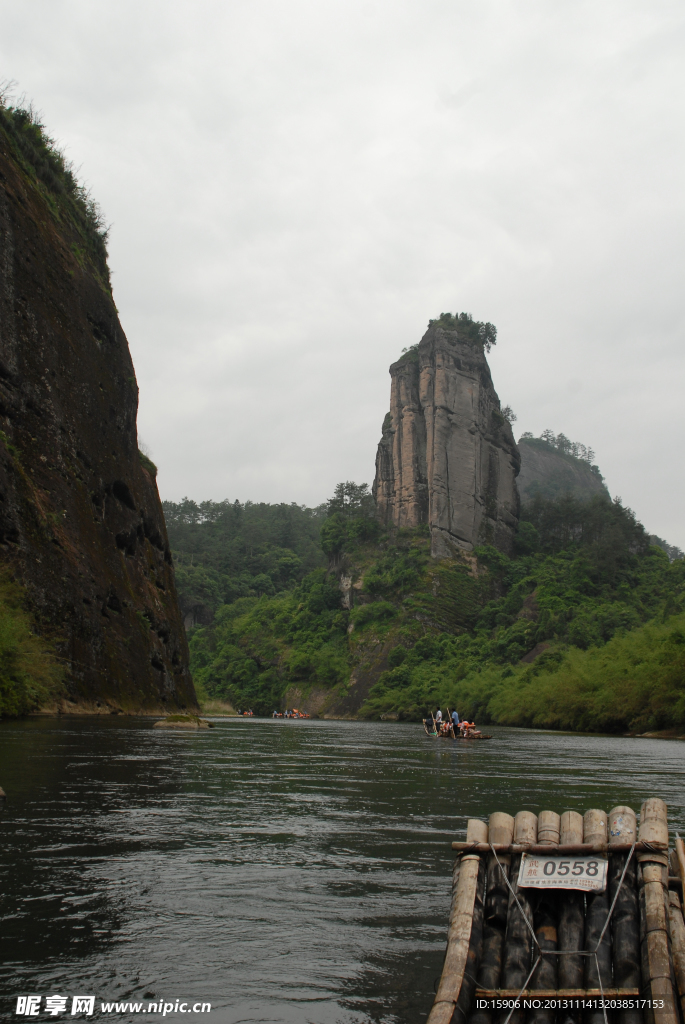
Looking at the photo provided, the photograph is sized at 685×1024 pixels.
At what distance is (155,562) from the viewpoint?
44531 millimetres

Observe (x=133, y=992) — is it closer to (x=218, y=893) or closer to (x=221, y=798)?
(x=218, y=893)

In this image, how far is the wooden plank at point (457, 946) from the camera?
13.1 feet

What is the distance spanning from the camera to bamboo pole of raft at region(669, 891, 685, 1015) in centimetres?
416

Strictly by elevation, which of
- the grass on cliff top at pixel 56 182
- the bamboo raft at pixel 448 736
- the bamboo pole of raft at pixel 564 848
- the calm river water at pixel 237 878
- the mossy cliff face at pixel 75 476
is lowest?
the bamboo raft at pixel 448 736

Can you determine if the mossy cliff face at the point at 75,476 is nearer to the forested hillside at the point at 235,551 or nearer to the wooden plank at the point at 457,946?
the wooden plank at the point at 457,946

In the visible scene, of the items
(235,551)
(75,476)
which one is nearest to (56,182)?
(75,476)

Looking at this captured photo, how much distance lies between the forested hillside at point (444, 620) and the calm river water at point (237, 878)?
40860 mm

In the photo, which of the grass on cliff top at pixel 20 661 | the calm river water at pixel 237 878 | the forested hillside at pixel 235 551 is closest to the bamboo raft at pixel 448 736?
the grass on cliff top at pixel 20 661

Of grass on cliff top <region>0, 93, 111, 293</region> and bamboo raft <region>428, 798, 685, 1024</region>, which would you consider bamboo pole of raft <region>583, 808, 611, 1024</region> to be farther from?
grass on cliff top <region>0, 93, 111, 293</region>

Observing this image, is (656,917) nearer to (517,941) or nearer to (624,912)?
(624,912)

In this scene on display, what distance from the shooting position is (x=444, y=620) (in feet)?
304

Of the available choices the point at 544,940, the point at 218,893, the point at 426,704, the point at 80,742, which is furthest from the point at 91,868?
the point at 426,704

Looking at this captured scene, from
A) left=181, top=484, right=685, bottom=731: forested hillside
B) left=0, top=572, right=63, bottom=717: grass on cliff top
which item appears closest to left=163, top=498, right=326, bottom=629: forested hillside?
left=181, top=484, right=685, bottom=731: forested hillside

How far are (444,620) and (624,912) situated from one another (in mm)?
89285
